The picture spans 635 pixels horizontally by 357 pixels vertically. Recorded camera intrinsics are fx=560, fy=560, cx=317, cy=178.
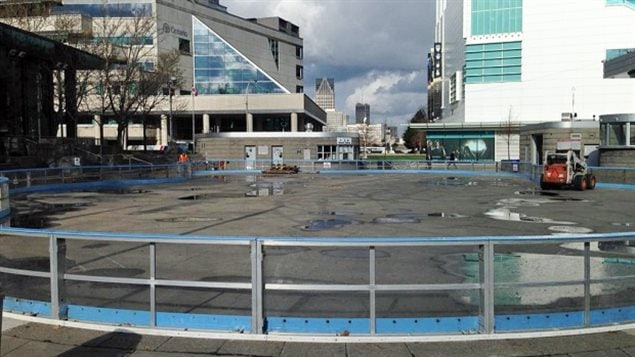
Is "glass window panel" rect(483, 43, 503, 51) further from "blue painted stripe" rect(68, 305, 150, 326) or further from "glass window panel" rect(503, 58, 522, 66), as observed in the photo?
"blue painted stripe" rect(68, 305, 150, 326)

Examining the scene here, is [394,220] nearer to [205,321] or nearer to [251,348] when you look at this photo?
[205,321]

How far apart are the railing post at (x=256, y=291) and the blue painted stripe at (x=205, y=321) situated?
0.49ft

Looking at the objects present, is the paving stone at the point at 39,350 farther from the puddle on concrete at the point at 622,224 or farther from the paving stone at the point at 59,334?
the puddle on concrete at the point at 622,224

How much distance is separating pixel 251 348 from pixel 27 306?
124 inches

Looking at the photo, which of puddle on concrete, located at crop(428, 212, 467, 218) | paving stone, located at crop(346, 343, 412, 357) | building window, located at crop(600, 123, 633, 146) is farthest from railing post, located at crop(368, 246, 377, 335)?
building window, located at crop(600, 123, 633, 146)

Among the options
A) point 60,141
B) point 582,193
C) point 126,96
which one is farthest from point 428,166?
point 60,141

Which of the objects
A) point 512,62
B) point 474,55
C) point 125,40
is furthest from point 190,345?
point 512,62

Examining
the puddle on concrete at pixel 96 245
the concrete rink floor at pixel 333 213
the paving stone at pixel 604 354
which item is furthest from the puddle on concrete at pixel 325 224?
the paving stone at pixel 604 354

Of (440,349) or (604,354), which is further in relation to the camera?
(440,349)

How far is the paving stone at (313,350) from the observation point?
5.53 metres

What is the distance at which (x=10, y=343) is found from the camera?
19.1ft

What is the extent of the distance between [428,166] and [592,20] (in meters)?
35.9

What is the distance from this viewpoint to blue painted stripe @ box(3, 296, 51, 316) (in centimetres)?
678

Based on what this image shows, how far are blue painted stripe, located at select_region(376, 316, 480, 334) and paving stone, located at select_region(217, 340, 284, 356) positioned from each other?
1.20 meters
